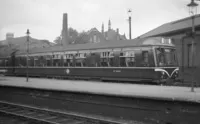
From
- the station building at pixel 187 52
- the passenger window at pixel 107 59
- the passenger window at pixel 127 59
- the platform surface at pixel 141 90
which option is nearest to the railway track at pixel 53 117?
the platform surface at pixel 141 90

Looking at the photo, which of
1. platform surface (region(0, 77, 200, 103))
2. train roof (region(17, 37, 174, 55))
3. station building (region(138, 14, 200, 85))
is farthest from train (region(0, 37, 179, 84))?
platform surface (region(0, 77, 200, 103))

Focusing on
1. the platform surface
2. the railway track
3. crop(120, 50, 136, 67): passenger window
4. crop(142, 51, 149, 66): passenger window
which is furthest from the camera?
crop(120, 50, 136, 67): passenger window

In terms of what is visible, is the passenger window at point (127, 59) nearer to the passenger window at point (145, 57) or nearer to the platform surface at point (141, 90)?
the passenger window at point (145, 57)

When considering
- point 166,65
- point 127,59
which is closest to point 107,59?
point 127,59

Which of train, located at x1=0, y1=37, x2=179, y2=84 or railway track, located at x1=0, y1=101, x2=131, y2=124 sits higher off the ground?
train, located at x1=0, y1=37, x2=179, y2=84

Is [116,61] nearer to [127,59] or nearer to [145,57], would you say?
[127,59]

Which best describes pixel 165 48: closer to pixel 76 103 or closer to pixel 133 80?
pixel 133 80

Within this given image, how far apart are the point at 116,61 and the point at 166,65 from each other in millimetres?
3786

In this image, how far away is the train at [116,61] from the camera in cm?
1530

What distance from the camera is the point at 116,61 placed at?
17047 mm

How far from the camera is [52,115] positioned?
10.4 metres

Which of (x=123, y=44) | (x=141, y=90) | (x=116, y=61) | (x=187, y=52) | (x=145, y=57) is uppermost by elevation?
Answer: (x=123, y=44)

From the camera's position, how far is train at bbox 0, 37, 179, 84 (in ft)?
50.2

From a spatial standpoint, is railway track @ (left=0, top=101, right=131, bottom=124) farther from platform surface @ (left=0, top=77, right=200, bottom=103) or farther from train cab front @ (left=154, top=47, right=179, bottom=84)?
train cab front @ (left=154, top=47, right=179, bottom=84)
